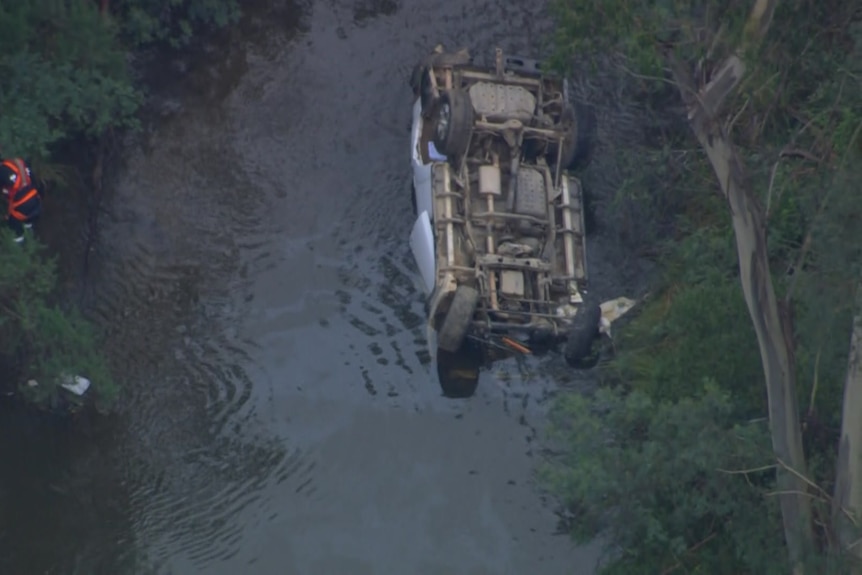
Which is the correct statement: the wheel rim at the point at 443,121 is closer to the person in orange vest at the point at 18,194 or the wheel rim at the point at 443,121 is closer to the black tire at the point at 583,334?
the black tire at the point at 583,334

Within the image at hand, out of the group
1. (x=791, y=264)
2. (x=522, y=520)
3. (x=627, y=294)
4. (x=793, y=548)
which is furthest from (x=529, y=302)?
(x=793, y=548)

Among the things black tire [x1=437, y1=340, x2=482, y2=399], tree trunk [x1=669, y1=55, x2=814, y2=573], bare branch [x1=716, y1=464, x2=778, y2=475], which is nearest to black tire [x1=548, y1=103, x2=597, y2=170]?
black tire [x1=437, y1=340, x2=482, y2=399]

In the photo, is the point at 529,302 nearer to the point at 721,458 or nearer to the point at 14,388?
the point at 721,458

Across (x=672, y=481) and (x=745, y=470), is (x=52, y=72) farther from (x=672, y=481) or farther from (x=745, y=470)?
(x=745, y=470)

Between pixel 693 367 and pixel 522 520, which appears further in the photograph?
pixel 522 520

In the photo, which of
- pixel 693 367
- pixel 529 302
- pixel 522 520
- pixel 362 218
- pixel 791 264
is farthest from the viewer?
pixel 362 218

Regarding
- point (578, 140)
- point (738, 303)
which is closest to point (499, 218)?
point (578, 140)

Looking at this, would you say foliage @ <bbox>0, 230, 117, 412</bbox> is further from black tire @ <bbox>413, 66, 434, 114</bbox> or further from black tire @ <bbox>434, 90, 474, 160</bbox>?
black tire @ <bbox>413, 66, 434, 114</bbox>
